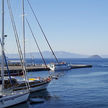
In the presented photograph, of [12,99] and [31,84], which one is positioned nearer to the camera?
[12,99]

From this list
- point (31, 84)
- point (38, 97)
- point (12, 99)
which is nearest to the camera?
point (12, 99)

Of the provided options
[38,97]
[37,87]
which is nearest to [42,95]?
[38,97]

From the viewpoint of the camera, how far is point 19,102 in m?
27.8

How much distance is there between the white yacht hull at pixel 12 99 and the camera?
82.3 ft

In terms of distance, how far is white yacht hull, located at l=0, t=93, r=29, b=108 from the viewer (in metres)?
25.1

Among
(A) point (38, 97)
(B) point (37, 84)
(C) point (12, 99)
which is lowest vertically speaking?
(A) point (38, 97)

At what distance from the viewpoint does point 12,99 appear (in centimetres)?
2647

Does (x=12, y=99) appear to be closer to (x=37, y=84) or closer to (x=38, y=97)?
(x=38, y=97)

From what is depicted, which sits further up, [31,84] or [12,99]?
[31,84]

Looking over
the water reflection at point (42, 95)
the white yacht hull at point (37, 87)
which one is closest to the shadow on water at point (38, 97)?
the water reflection at point (42, 95)

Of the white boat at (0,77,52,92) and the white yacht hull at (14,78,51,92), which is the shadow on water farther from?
the white boat at (0,77,52,92)

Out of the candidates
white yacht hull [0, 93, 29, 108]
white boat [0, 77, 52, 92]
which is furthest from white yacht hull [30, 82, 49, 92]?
white yacht hull [0, 93, 29, 108]

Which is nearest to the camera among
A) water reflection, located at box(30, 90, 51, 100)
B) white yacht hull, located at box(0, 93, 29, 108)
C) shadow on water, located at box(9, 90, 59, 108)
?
white yacht hull, located at box(0, 93, 29, 108)

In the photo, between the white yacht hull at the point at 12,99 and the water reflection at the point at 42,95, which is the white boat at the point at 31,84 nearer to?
the water reflection at the point at 42,95
